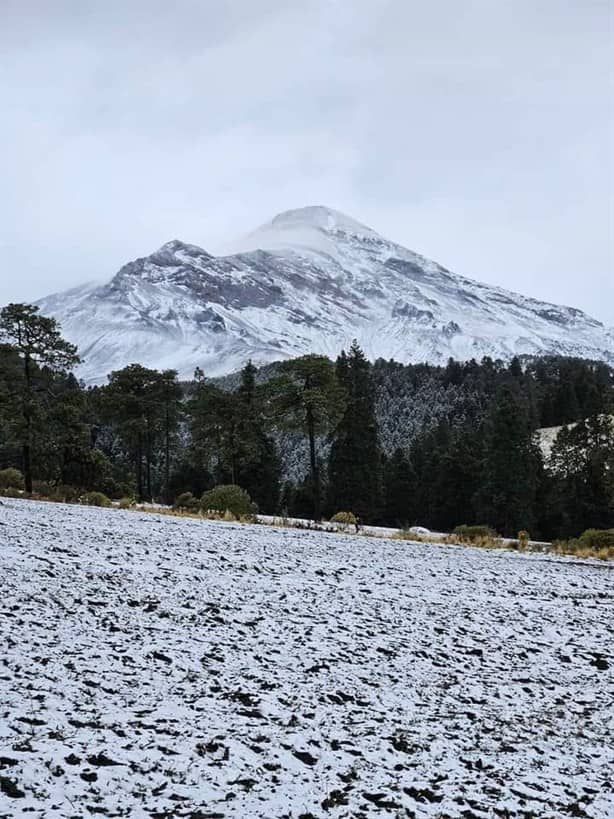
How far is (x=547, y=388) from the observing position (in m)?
130

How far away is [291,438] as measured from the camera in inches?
1962

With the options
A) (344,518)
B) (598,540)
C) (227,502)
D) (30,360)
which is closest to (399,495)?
(344,518)

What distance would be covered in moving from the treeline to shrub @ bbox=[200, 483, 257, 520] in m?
6.52

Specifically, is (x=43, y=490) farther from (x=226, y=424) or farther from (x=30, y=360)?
(x=226, y=424)

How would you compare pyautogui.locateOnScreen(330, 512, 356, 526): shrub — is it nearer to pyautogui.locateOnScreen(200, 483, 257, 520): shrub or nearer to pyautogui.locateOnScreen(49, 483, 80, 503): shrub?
pyautogui.locateOnScreen(200, 483, 257, 520): shrub

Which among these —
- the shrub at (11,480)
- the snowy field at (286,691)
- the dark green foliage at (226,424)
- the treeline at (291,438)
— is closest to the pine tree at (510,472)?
the treeline at (291,438)

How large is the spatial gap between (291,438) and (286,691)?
143ft

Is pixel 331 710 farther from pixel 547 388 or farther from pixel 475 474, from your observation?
pixel 547 388

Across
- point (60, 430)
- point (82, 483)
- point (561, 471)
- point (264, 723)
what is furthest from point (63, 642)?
point (561, 471)

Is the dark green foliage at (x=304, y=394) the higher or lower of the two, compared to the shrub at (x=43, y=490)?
higher

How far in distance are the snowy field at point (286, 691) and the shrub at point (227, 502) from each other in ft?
45.0

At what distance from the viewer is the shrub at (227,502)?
25.2 metres

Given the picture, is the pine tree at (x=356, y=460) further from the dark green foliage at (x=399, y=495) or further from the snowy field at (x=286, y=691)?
the snowy field at (x=286, y=691)

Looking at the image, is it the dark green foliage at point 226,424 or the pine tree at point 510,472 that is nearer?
the dark green foliage at point 226,424
